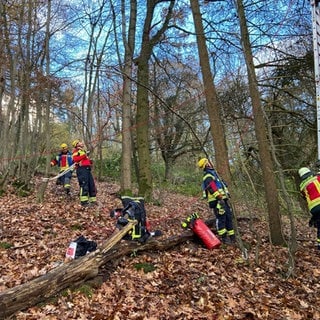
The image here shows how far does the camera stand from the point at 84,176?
9.30 m

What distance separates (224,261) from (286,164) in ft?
25.3

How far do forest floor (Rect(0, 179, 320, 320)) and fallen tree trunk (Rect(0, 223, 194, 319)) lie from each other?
0.38 feet

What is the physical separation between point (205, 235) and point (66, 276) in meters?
3.38

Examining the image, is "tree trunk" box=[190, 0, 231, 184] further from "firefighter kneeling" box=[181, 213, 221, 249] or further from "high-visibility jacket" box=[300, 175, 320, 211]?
"high-visibility jacket" box=[300, 175, 320, 211]

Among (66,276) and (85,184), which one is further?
(85,184)

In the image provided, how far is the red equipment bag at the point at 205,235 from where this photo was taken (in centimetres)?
692

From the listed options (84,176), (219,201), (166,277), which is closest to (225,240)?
(219,201)

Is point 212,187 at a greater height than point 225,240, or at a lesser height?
greater

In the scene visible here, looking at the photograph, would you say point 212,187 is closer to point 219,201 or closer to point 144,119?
point 219,201

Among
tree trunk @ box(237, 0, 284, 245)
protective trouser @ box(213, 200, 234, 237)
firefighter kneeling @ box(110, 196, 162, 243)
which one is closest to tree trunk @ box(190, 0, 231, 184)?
protective trouser @ box(213, 200, 234, 237)

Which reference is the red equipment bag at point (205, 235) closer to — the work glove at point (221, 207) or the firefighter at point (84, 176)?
the work glove at point (221, 207)

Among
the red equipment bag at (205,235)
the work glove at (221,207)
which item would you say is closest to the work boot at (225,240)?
the red equipment bag at (205,235)

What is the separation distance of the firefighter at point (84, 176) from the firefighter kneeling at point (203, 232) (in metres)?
3.47

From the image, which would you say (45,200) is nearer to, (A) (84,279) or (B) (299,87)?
(A) (84,279)
